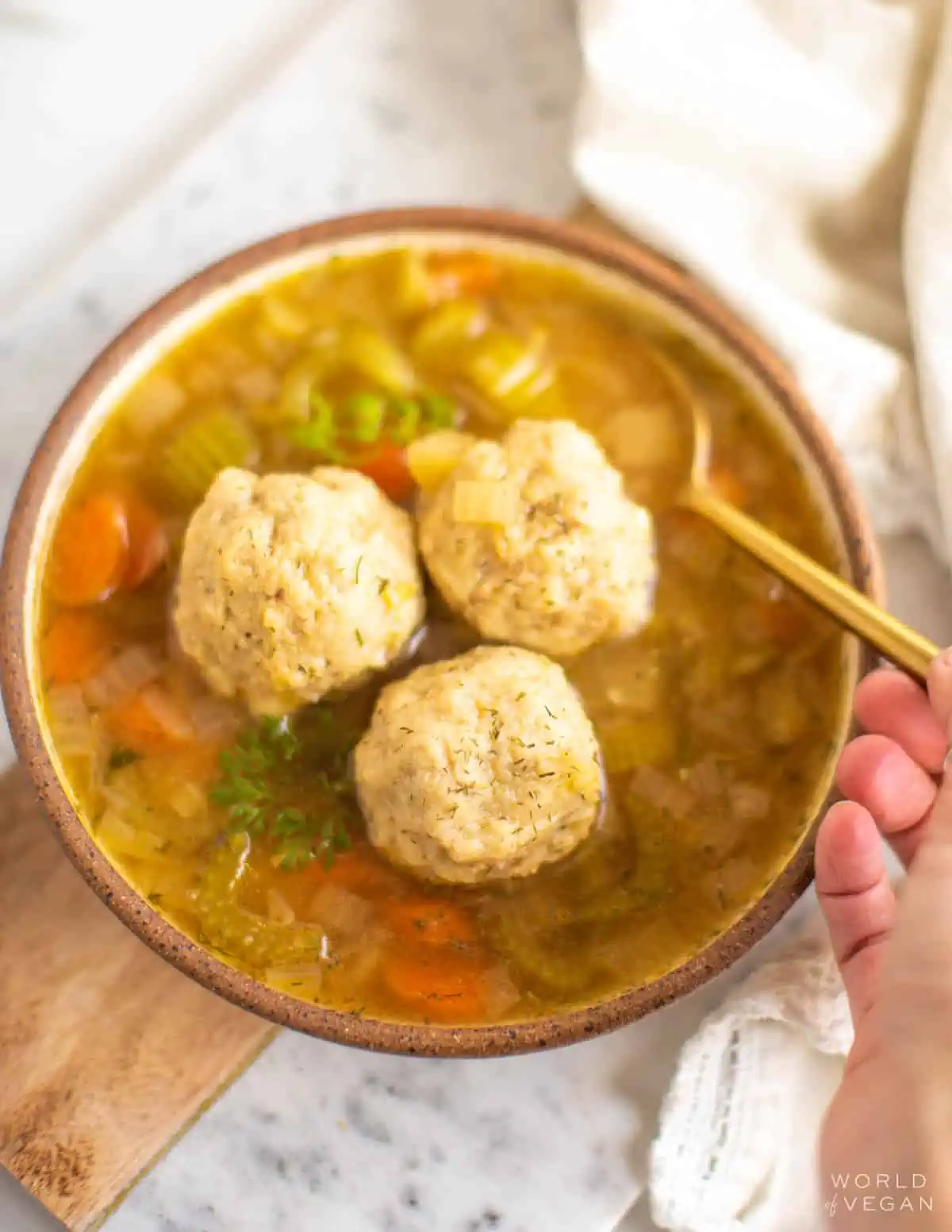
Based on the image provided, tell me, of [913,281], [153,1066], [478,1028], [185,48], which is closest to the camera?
[478,1028]

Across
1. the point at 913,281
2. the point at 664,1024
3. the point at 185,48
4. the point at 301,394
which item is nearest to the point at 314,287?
the point at 301,394

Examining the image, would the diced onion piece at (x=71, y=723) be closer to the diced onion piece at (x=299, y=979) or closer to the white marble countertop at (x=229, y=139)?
the white marble countertop at (x=229, y=139)

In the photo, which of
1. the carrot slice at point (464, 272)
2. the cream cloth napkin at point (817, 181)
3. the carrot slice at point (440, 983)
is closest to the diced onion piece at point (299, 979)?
the carrot slice at point (440, 983)

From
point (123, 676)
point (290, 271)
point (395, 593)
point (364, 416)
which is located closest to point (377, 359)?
point (364, 416)

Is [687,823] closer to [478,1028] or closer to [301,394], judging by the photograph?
[478,1028]

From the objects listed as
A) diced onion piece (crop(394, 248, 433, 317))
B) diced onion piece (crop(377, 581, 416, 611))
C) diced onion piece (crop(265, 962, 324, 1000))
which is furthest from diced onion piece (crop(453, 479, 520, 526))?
diced onion piece (crop(265, 962, 324, 1000))

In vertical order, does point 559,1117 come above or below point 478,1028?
below
